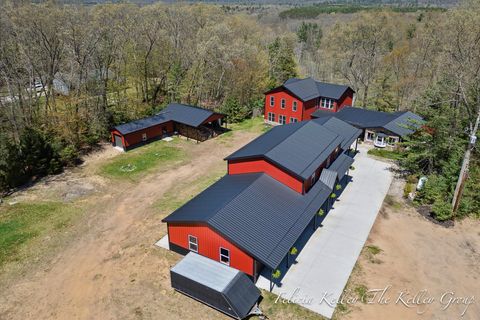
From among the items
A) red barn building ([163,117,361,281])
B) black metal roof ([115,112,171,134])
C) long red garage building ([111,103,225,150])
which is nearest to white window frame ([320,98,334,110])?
long red garage building ([111,103,225,150])

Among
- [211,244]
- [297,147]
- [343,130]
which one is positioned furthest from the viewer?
[343,130]

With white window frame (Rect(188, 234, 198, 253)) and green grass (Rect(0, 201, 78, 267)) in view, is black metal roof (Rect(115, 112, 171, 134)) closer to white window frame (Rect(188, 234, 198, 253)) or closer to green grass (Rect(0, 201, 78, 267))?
green grass (Rect(0, 201, 78, 267))

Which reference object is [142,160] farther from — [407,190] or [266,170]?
[407,190]

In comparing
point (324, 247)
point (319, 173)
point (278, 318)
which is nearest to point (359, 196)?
point (319, 173)

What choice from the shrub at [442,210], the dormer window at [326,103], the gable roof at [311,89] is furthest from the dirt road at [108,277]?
the dormer window at [326,103]

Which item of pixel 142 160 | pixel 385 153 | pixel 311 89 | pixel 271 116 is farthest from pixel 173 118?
pixel 385 153

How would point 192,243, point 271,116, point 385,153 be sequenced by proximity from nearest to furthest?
point 192,243 → point 385,153 → point 271,116

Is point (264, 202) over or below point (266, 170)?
below

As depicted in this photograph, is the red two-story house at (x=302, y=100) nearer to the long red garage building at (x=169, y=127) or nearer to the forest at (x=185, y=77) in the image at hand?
the forest at (x=185, y=77)

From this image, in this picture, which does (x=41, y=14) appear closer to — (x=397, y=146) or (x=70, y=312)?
(x=70, y=312)
